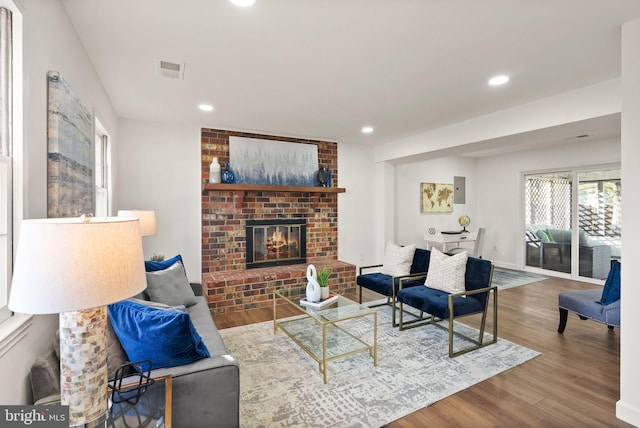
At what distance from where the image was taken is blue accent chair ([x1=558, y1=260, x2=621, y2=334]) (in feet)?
9.26

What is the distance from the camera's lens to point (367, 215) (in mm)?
5816

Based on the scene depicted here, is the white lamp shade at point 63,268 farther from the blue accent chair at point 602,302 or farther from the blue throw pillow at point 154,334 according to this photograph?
the blue accent chair at point 602,302

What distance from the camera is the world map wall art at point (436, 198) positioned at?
21.7 feet

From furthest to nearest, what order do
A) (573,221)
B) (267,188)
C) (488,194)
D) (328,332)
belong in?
(488,194), (573,221), (267,188), (328,332)

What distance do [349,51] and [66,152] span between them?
185cm

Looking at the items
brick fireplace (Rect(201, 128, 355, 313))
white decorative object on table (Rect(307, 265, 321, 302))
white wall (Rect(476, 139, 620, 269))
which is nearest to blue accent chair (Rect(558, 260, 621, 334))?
white decorative object on table (Rect(307, 265, 321, 302))

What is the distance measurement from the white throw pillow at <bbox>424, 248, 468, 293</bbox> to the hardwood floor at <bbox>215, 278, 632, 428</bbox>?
2.42 ft

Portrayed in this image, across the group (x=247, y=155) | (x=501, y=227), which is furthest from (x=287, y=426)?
(x=501, y=227)

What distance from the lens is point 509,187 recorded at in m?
6.66

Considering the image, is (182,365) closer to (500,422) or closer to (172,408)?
(172,408)

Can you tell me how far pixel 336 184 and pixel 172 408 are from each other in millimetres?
4306

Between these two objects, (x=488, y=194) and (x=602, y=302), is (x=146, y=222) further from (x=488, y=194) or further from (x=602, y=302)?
Answer: (x=488, y=194)

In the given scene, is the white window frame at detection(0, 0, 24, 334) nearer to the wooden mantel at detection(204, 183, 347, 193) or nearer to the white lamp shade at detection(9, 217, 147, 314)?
the white lamp shade at detection(9, 217, 147, 314)

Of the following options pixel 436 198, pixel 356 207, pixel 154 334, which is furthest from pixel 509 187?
pixel 154 334
